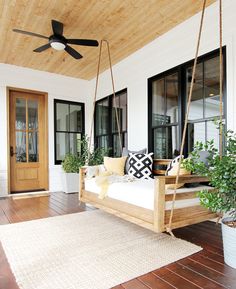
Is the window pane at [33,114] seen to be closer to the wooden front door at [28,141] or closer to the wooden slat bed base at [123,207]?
the wooden front door at [28,141]

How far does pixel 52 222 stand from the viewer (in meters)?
2.90

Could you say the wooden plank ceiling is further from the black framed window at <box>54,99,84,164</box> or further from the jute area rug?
the jute area rug

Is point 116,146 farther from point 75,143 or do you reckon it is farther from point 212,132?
point 212,132

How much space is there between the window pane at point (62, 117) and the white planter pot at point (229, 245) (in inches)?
182

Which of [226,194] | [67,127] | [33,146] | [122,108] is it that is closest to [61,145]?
[67,127]

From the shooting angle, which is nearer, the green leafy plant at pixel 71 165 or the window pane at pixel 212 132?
the window pane at pixel 212 132

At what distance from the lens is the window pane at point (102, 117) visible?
5.43m

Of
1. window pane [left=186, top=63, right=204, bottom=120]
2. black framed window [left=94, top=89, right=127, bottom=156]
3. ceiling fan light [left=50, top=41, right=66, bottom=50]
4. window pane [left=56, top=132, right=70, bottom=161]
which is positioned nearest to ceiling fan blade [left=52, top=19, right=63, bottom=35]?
ceiling fan light [left=50, top=41, right=66, bottom=50]

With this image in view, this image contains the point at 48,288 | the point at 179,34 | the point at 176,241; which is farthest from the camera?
the point at 179,34

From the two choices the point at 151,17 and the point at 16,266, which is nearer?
the point at 16,266

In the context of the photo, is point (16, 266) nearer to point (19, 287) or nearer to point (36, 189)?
point (19, 287)

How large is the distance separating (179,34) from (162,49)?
380 millimetres

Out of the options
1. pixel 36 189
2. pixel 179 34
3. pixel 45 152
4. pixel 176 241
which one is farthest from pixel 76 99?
pixel 176 241

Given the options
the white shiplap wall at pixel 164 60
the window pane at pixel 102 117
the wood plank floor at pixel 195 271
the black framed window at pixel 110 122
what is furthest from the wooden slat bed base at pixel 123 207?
the window pane at pixel 102 117
